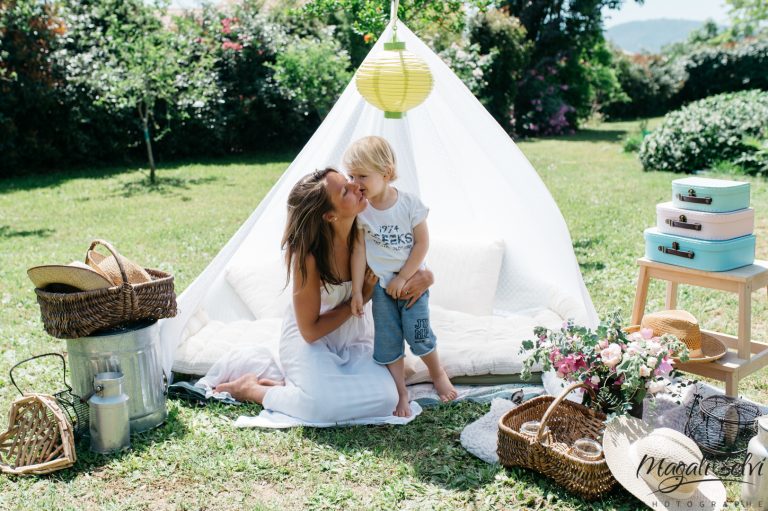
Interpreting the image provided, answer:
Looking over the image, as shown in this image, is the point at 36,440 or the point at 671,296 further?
the point at 671,296

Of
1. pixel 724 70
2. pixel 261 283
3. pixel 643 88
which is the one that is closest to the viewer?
pixel 261 283

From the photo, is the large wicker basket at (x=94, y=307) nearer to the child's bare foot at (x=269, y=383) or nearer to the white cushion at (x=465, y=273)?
the child's bare foot at (x=269, y=383)

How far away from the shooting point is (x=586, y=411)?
3.00 meters

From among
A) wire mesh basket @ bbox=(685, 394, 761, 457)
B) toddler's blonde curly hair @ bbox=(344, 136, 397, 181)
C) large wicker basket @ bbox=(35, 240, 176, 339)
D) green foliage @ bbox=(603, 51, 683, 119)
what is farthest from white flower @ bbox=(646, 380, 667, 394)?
green foliage @ bbox=(603, 51, 683, 119)

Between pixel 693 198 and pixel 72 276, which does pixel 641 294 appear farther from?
pixel 72 276

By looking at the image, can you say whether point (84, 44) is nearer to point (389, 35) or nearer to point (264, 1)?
point (264, 1)

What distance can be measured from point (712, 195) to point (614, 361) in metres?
1.09

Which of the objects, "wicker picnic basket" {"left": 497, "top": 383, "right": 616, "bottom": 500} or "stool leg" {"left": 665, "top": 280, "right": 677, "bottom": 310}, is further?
"stool leg" {"left": 665, "top": 280, "right": 677, "bottom": 310}

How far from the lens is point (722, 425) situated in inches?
119

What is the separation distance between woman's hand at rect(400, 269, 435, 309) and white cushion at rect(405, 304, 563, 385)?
0.46 metres

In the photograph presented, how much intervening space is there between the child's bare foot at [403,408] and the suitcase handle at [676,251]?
1.48 metres

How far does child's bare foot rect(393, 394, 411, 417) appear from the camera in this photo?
3.44 meters

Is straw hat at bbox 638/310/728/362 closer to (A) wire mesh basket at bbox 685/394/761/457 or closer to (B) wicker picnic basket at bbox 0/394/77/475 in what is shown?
(A) wire mesh basket at bbox 685/394/761/457

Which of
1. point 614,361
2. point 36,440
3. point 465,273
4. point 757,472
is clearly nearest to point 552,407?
point 614,361
